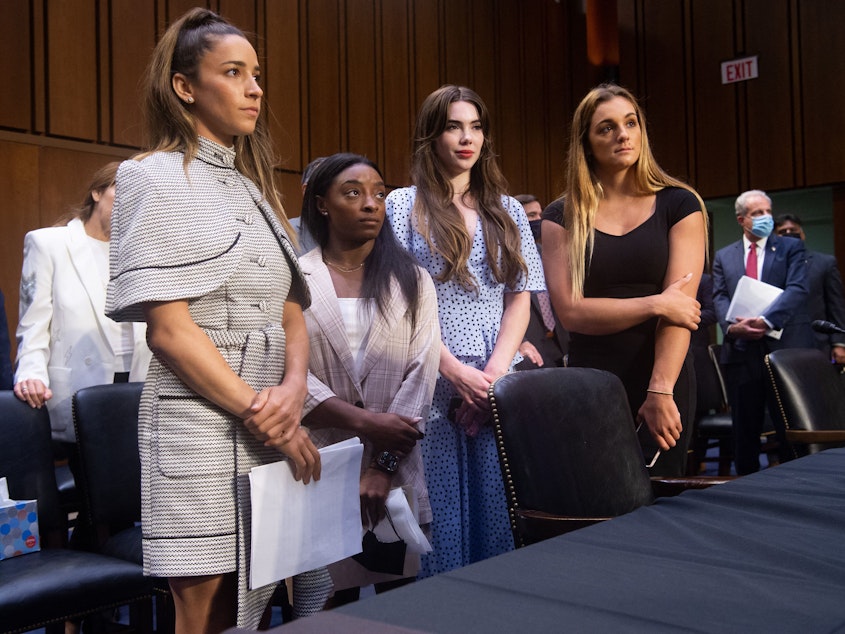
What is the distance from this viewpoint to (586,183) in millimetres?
2236

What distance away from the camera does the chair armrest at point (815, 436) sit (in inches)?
89.7

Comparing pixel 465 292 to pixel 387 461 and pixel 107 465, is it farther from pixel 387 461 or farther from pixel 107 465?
pixel 107 465

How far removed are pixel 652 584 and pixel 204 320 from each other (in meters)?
0.89

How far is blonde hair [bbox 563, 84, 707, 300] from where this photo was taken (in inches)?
85.6

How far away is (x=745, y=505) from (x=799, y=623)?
1.81 feet

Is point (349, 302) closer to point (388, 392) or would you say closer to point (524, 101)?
point (388, 392)

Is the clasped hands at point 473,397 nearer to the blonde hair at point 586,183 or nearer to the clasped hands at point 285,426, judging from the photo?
the blonde hair at point 586,183

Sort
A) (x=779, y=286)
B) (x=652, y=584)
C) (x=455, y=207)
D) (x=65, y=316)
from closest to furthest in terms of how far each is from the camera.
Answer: (x=652, y=584) < (x=455, y=207) < (x=65, y=316) < (x=779, y=286)

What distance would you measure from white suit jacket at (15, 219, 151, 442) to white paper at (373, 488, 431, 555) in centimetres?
141

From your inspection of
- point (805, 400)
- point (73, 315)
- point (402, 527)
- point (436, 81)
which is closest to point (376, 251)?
point (402, 527)

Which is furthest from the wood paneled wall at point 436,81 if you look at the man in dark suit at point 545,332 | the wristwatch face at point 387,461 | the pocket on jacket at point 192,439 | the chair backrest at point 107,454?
the pocket on jacket at point 192,439

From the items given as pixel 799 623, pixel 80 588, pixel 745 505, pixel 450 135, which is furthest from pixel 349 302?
pixel 799 623

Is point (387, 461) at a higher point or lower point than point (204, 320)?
lower

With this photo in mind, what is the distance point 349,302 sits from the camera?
Answer: 2092mm
